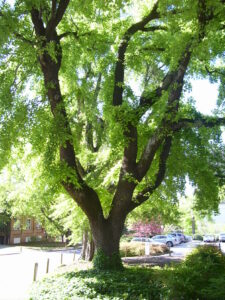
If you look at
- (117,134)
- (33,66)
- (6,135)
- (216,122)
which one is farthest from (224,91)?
(6,135)

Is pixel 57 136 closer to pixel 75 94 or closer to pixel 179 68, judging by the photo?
pixel 179 68

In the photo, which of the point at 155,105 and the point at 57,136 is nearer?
the point at 57,136

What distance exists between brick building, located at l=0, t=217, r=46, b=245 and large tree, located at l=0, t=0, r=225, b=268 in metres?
36.6

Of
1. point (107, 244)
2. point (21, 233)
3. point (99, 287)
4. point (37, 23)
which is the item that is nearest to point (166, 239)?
point (21, 233)

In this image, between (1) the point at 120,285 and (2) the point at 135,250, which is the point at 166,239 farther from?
(1) the point at 120,285

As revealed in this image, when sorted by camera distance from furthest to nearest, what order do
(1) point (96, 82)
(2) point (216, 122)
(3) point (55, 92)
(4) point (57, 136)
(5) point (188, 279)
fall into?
1. (1) point (96, 82)
2. (2) point (216, 122)
3. (3) point (55, 92)
4. (4) point (57, 136)
5. (5) point (188, 279)

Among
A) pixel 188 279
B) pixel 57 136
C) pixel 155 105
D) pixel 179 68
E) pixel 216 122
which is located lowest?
pixel 188 279

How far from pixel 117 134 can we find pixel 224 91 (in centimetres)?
552

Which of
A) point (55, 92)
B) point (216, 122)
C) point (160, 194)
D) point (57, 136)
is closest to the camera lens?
point (57, 136)

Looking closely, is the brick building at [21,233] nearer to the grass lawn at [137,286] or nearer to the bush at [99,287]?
the bush at [99,287]

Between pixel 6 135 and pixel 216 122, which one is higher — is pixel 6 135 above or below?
below

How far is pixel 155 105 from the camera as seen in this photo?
11.4 metres

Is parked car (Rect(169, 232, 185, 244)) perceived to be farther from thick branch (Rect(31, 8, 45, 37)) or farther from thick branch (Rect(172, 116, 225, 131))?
thick branch (Rect(31, 8, 45, 37))

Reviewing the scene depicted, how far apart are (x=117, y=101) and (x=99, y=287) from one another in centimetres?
632
